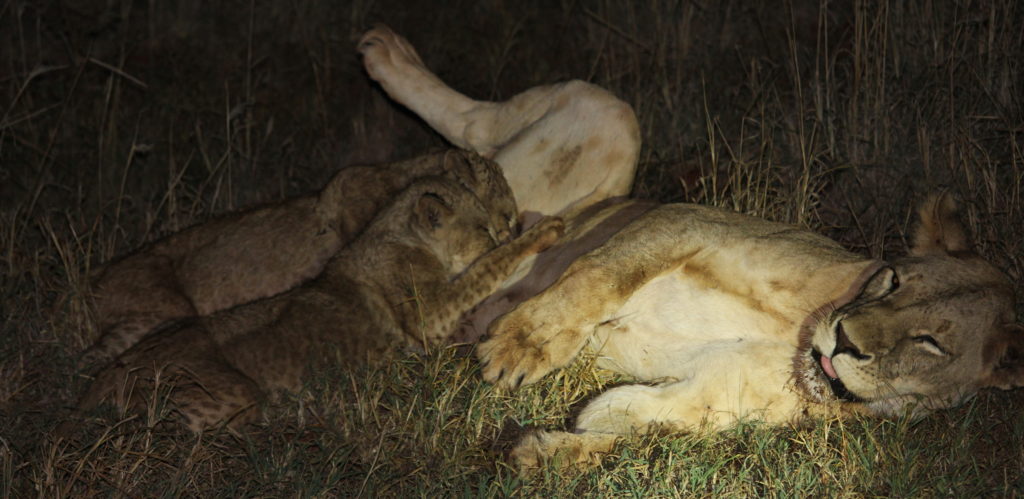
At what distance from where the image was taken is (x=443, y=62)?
7.75 metres

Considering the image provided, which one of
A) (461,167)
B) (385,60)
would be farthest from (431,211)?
(385,60)

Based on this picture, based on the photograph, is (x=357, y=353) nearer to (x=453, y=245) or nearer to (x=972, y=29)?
(x=453, y=245)

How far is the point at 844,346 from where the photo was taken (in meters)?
3.15

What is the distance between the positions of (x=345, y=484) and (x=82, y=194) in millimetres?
3203

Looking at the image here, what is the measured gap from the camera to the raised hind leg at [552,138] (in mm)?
4578

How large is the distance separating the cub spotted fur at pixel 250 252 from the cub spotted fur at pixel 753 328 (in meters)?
1.10

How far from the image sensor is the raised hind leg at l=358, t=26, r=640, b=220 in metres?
4.58

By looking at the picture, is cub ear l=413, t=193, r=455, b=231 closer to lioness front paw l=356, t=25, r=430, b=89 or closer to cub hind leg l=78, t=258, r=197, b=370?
lioness front paw l=356, t=25, r=430, b=89

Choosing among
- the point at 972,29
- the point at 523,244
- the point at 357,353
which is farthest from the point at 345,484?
the point at 972,29

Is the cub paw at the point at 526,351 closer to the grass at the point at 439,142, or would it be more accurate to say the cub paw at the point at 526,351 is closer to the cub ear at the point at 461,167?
the grass at the point at 439,142

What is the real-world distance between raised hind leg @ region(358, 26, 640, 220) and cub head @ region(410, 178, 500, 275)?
26 centimetres

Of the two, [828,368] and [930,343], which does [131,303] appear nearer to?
[828,368]

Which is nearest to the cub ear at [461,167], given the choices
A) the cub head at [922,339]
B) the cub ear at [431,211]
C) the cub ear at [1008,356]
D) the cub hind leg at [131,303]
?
the cub ear at [431,211]

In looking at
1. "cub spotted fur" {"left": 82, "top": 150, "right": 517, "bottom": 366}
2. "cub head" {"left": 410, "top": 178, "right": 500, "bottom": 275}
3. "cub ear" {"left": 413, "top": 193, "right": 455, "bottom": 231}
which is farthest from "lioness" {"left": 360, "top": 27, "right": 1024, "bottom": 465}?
"cub spotted fur" {"left": 82, "top": 150, "right": 517, "bottom": 366}
